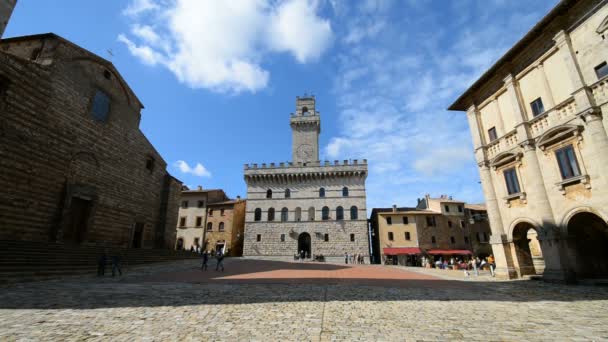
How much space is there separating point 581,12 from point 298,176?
2910 cm

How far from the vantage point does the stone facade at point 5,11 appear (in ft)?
24.6

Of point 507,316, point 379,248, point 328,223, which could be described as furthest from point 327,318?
point 379,248

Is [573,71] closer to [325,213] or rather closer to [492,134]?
[492,134]

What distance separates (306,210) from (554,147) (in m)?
26.5

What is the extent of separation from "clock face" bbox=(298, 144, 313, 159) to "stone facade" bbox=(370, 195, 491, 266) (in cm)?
1330

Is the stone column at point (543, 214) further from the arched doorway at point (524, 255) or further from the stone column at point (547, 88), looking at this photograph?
the stone column at point (547, 88)

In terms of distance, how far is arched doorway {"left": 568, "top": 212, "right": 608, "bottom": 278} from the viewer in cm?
1114

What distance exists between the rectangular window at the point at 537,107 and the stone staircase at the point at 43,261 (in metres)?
24.0

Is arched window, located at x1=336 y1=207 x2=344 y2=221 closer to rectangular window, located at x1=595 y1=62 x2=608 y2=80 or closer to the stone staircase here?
the stone staircase

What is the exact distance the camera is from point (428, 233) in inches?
1375

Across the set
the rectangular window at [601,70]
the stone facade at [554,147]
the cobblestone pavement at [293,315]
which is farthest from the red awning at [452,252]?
the rectangular window at [601,70]

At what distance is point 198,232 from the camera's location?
3828 centimetres

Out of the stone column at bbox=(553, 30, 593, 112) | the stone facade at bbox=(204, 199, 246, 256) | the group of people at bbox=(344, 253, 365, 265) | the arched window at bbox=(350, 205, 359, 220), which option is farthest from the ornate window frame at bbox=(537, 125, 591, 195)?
the stone facade at bbox=(204, 199, 246, 256)

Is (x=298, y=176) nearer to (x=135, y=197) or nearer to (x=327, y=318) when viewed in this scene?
(x=135, y=197)
